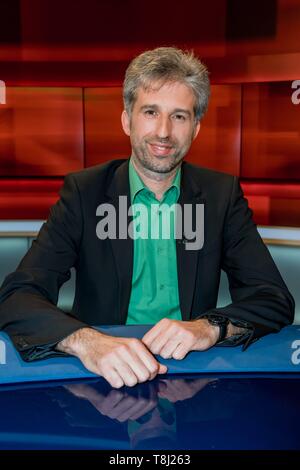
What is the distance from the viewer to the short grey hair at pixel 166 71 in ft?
4.50

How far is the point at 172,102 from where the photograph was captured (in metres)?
1.38

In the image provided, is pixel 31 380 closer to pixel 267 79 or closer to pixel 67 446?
pixel 67 446

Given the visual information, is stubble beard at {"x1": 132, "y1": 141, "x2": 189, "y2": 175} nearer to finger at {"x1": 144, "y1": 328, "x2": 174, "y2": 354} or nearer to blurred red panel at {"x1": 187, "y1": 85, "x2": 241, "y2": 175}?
finger at {"x1": 144, "y1": 328, "x2": 174, "y2": 354}

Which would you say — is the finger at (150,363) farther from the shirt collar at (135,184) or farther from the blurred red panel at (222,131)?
the blurred red panel at (222,131)

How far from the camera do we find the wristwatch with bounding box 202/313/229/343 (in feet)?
3.34

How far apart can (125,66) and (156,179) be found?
2770 millimetres

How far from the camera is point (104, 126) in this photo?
13.8 ft

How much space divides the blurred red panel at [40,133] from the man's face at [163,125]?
9.53ft

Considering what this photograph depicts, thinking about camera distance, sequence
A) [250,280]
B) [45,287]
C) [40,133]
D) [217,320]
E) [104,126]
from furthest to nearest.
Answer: [40,133] → [104,126] → [250,280] → [45,287] → [217,320]

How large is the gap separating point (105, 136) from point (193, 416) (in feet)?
12.1

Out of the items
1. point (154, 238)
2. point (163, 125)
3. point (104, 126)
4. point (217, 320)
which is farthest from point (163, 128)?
point (104, 126)

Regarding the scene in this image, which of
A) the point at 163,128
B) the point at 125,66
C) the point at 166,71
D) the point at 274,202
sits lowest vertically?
the point at 274,202

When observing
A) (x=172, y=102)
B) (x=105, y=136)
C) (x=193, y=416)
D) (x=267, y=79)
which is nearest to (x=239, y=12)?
(x=267, y=79)

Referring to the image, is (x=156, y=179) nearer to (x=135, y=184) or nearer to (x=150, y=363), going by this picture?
(x=135, y=184)
